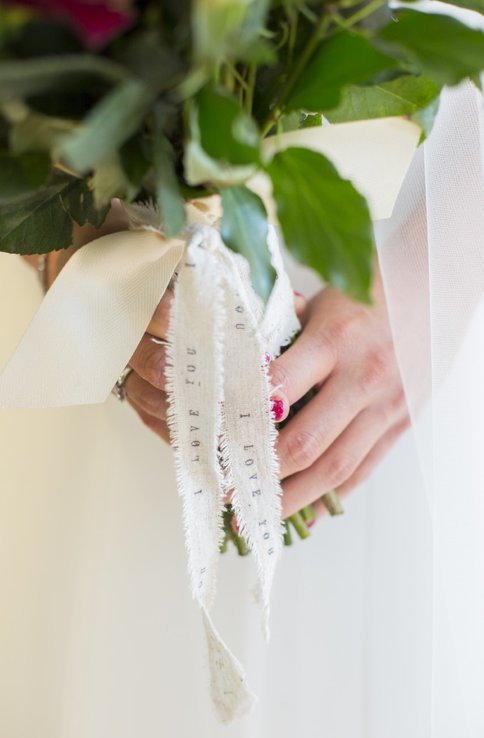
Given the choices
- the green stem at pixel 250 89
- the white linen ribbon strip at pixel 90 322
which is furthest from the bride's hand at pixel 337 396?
the green stem at pixel 250 89

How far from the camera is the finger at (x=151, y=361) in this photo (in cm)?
48

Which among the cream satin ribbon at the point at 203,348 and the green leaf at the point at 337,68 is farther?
the cream satin ribbon at the point at 203,348

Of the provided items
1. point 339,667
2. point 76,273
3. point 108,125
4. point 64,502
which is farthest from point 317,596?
point 108,125

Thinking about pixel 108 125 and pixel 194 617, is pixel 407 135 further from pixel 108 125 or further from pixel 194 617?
pixel 194 617

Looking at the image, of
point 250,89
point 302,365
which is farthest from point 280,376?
point 250,89

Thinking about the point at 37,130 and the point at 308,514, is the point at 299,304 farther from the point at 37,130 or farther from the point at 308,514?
the point at 37,130

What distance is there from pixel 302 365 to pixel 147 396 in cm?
11

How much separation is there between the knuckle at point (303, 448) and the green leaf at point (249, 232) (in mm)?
233

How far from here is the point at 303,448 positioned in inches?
20.1

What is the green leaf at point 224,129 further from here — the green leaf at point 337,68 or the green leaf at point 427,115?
the green leaf at point 427,115

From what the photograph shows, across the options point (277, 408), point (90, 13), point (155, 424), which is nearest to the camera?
point (90, 13)

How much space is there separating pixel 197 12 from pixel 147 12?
0.04 metres

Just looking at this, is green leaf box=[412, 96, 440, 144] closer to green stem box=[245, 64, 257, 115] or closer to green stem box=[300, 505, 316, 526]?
green stem box=[245, 64, 257, 115]

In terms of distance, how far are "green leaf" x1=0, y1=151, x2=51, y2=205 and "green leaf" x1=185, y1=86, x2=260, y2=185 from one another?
59 mm
